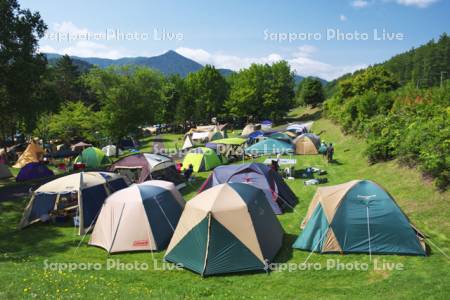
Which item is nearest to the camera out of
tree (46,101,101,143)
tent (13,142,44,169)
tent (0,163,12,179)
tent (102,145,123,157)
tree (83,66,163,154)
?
tent (0,163,12,179)

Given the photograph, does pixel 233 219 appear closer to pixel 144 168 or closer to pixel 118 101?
pixel 144 168

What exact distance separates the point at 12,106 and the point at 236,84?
142 feet

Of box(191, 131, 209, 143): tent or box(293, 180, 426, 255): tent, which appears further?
box(191, 131, 209, 143): tent

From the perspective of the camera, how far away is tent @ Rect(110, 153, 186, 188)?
17953 mm

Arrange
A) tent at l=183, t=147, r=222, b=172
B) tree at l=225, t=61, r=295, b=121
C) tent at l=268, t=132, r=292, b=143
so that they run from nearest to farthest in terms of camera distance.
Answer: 1. tent at l=183, t=147, r=222, b=172
2. tent at l=268, t=132, r=292, b=143
3. tree at l=225, t=61, r=295, b=121

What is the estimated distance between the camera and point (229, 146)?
27.7 m

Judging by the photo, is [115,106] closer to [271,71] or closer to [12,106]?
[12,106]

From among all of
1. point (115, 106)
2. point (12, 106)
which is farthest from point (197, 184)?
point (115, 106)

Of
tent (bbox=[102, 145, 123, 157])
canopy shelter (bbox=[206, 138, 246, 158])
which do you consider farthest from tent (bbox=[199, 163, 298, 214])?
tent (bbox=[102, 145, 123, 157])

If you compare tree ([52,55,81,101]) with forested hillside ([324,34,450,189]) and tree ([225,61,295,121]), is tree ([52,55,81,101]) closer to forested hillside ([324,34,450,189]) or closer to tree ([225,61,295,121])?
tree ([225,61,295,121])

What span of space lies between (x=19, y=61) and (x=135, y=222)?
16031mm

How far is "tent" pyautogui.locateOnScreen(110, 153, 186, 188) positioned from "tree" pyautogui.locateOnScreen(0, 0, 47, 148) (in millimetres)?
8457

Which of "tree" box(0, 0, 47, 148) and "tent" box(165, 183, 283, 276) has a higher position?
"tree" box(0, 0, 47, 148)

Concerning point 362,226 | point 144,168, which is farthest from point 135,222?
point 144,168
